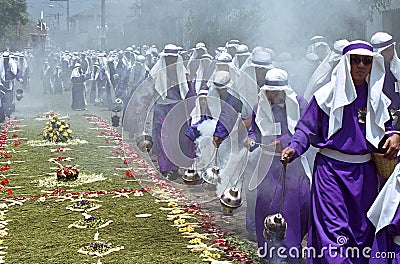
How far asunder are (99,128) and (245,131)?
9666 millimetres

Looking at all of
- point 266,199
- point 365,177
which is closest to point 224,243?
point 266,199

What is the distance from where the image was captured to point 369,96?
211 inches

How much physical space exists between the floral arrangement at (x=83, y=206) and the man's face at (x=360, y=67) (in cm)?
410

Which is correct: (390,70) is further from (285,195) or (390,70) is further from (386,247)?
(386,247)

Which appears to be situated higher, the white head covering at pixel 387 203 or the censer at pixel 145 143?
the white head covering at pixel 387 203

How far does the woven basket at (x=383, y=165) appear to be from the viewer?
5207 mm

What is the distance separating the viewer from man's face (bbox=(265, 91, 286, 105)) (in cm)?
656

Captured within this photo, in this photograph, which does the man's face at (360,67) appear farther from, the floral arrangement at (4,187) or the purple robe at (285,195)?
the floral arrangement at (4,187)

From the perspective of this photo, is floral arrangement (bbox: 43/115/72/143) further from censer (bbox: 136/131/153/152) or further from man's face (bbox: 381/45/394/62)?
man's face (bbox: 381/45/394/62)

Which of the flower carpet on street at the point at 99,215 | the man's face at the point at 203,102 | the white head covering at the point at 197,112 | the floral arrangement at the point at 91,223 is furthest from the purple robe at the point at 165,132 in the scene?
the floral arrangement at the point at 91,223

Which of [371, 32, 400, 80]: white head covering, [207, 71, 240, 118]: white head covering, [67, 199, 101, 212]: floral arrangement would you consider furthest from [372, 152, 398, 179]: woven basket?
[67, 199, 101, 212]: floral arrangement

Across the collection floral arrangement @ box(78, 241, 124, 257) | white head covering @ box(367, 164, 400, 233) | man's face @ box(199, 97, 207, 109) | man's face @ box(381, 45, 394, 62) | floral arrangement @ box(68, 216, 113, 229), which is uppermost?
man's face @ box(381, 45, 394, 62)

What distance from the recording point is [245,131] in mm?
7871

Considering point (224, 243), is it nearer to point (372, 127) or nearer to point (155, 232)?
point (155, 232)
